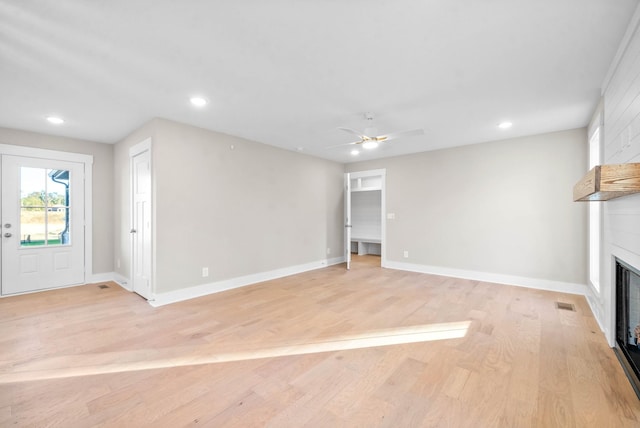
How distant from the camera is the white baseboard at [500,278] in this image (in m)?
4.23

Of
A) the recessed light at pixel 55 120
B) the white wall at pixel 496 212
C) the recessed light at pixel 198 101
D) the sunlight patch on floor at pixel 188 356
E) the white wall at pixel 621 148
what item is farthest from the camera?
the white wall at pixel 496 212

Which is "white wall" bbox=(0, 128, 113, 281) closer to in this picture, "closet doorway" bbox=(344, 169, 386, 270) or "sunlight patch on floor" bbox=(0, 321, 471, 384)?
"sunlight patch on floor" bbox=(0, 321, 471, 384)

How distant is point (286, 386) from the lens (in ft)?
6.51

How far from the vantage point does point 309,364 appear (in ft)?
7.47

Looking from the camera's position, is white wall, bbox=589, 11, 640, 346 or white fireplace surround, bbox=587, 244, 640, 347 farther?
white fireplace surround, bbox=587, 244, 640, 347

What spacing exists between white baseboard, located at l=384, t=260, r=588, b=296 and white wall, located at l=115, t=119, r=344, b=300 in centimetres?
196

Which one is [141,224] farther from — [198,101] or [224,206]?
[198,101]

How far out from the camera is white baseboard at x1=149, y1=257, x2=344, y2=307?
3732 mm

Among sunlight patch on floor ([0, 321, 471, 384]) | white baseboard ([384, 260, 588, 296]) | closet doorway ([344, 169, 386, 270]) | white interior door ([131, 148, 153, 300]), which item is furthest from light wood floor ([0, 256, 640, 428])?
closet doorway ([344, 169, 386, 270])

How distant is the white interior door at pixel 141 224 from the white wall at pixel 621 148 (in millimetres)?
4945

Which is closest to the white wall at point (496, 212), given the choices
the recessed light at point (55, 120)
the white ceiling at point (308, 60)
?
the white ceiling at point (308, 60)

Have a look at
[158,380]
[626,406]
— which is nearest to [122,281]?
[158,380]

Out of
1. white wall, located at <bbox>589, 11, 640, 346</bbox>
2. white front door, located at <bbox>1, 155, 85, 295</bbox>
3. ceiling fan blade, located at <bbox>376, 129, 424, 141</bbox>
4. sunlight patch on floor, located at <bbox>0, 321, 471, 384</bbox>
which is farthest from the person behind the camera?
white front door, located at <bbox>1, 155, 85, 295</bbox>

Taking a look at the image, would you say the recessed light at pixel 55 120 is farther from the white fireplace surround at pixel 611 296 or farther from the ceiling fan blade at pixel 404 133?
the white fireplace surround at pixel 611 296
